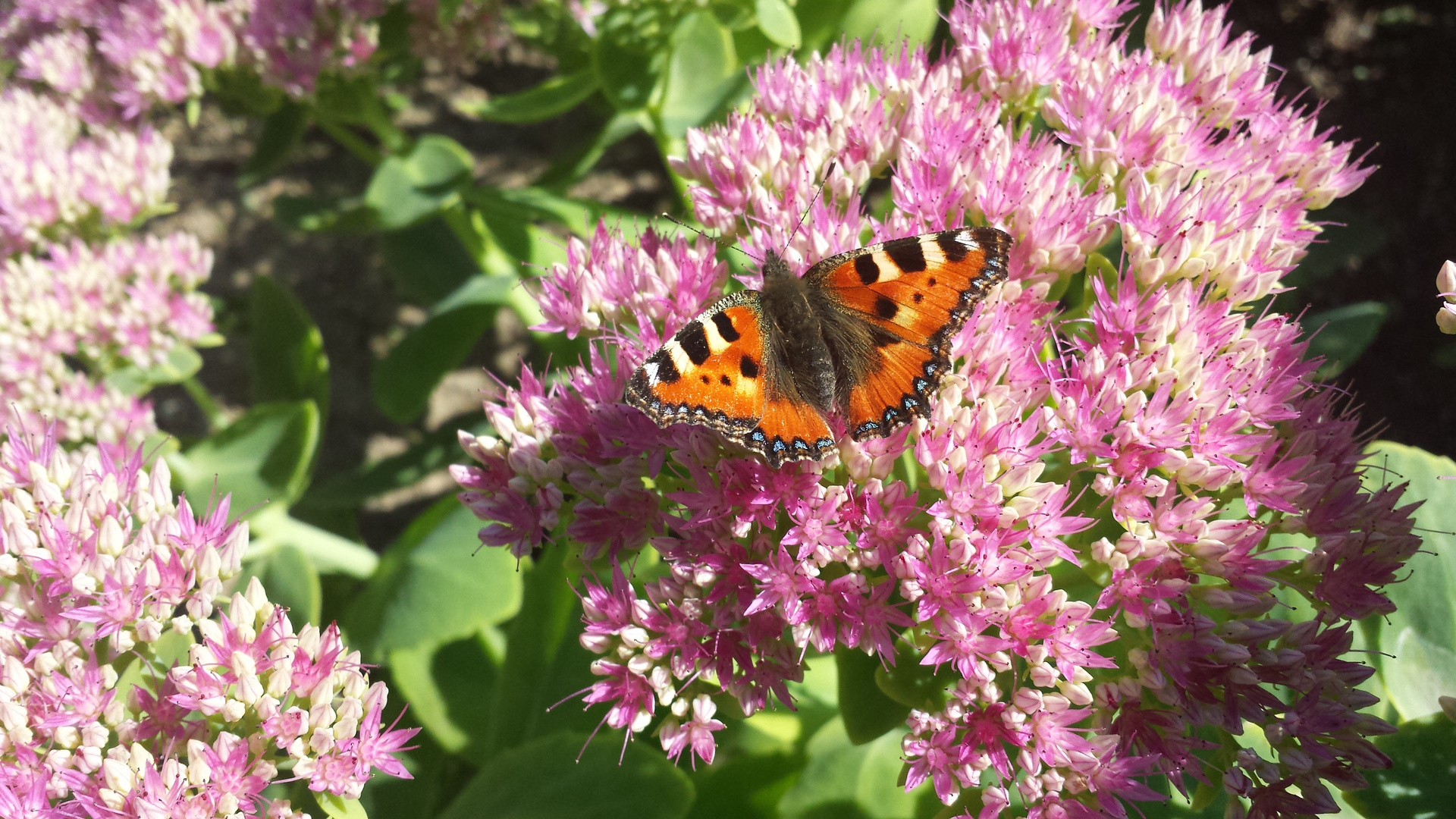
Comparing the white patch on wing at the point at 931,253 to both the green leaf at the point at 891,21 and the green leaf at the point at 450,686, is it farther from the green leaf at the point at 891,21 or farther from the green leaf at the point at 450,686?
the green leaf at the point at 450,686

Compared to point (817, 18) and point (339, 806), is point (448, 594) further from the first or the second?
point (817, 18)

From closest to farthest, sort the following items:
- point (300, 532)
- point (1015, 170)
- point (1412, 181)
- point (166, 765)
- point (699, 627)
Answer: point (166, 765) < point (699, 627) < point (1015, 170) < point (300, 532) < point (1412, 181)

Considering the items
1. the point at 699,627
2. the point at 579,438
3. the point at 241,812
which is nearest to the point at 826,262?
the point at 579,438

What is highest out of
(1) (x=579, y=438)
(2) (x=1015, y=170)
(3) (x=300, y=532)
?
(2) (x=1015, y=170)

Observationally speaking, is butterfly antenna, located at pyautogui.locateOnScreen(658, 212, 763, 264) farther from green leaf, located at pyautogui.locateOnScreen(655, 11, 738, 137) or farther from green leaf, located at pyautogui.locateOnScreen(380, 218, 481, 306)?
green leaf, located at pyautogui.locateOnScreen(380, 218, 481, 306)

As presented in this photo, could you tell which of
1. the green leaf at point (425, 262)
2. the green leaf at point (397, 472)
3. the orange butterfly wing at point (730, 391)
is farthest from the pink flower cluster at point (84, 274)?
the orange butterfly wing at point (730, 391)

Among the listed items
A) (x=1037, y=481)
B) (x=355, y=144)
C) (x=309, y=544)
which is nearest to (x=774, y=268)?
(x=1037, y=481)

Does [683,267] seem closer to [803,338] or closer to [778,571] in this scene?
[803,338]
